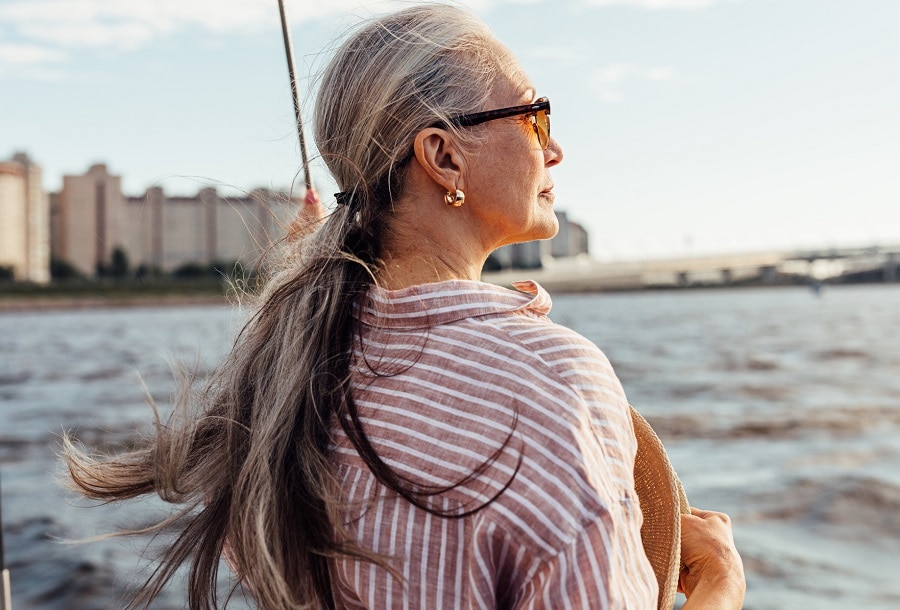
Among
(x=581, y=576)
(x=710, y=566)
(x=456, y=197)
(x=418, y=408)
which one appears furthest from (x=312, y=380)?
(x=710, y=566)

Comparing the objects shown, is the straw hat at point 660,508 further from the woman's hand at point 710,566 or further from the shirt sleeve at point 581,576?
the shirt sleeve at point 581,576

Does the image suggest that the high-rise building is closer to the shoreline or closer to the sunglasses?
the shoreline

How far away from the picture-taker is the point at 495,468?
3.27ft

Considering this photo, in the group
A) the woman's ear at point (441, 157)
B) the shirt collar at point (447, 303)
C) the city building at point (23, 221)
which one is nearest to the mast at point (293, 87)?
the woman's ear at point (441, 157)

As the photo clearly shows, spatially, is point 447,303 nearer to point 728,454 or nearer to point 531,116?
point 531,116

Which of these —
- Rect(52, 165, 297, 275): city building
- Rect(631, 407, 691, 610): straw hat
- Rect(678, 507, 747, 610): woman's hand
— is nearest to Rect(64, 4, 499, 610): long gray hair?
Rect(631, 407, 691, 610): straw hat

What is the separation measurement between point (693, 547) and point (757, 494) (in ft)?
21.2

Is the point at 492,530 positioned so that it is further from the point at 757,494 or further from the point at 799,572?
the point at 757,494

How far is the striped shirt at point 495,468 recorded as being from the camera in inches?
38.0

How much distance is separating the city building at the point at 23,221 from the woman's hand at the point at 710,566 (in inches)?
3138

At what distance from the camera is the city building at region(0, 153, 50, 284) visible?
76.4 metres

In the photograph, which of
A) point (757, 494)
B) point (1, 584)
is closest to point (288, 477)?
point (1, 584)

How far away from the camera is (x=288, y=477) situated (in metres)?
1.17

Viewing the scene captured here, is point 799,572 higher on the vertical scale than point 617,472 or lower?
lower
